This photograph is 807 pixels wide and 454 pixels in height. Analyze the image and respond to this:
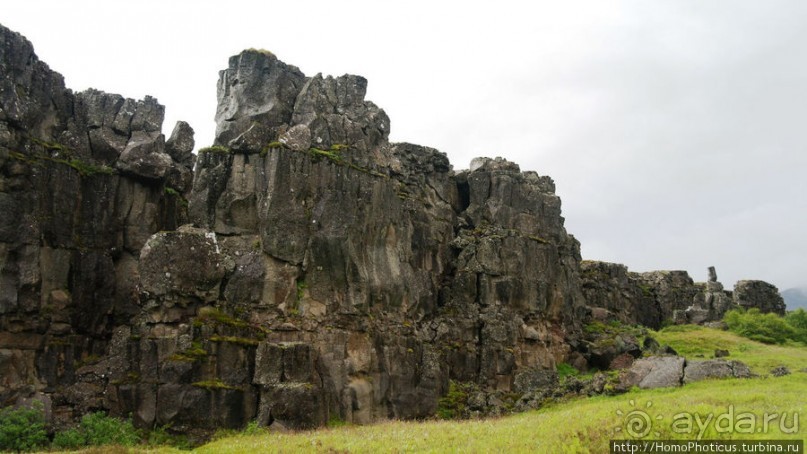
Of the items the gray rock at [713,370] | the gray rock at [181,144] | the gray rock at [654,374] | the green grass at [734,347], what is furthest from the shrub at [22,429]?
the green grass at [734,347]

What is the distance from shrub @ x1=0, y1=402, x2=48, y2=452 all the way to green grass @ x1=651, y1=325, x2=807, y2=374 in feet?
139

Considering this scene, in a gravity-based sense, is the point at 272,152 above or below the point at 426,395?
above

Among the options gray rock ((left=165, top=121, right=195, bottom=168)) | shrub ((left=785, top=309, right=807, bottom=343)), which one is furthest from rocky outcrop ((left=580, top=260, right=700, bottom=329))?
gray rock ((left=165, top=121, right=195, bottom=168))

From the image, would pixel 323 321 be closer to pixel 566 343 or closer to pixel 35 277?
pixel 35 277

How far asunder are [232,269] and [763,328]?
57344mm

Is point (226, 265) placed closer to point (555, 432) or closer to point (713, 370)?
point (555, 432)

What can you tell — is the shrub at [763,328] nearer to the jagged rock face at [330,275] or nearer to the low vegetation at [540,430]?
the jagged rock face at [330,275]

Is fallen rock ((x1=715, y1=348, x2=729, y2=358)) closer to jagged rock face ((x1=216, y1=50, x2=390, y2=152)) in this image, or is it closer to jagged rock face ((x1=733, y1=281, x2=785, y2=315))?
jagged rock face ((x1=216, y1=50, x2=390, y2=152))

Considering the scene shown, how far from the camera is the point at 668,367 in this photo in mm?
43469

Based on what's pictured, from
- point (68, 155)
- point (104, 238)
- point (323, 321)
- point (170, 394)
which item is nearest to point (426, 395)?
point (323, 321)

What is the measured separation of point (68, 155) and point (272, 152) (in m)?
12.2

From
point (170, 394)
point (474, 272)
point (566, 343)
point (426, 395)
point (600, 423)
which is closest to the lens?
point (600, 423)

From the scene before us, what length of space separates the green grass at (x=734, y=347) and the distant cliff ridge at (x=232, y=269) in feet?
54.7

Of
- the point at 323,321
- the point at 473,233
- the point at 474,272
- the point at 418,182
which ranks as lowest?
the point at 323,321
